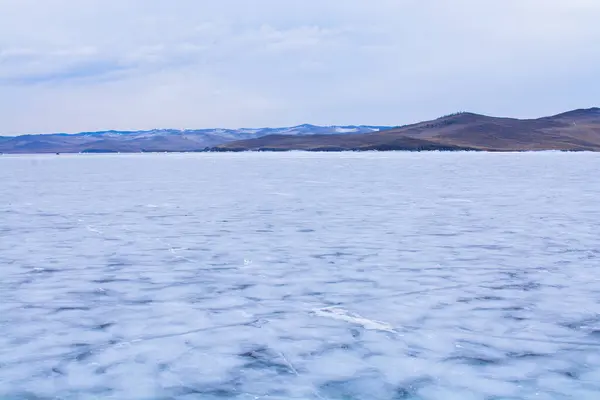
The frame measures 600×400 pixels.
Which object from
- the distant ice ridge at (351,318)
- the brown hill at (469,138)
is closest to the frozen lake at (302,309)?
the distant ice ridge at (351,318)

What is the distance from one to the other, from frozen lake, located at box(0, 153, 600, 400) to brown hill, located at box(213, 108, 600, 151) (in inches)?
5472

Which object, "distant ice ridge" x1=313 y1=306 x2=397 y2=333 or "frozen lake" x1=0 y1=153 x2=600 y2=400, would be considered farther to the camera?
"distant ice ridge" x1=313 y1=306 x2=397 y2=333

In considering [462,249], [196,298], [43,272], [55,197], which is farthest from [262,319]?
[55,197]

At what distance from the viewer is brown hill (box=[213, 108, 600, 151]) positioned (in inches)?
6132

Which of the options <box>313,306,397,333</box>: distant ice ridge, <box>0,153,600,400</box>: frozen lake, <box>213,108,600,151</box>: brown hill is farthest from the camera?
<box>213,108,600,151</box>: brown hill

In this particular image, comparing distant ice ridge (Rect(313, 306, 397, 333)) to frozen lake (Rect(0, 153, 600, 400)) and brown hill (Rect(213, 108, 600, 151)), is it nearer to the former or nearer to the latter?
frozen lake (Rect(0, 153, 600, 400))

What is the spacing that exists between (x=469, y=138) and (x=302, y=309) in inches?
6661

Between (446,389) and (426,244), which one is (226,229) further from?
(446,389)

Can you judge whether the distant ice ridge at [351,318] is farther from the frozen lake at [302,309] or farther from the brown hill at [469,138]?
the brown hill at [469,138]

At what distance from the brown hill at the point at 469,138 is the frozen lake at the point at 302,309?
13898 centimetres

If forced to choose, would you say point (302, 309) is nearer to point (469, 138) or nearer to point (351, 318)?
point (351, 318)

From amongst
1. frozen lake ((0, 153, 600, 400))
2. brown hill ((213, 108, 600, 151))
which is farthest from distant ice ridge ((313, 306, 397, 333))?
brown hill ((213, 108, 600, 151))

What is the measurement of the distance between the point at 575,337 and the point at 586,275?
2425 millimetres

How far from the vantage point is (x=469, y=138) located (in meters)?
169
